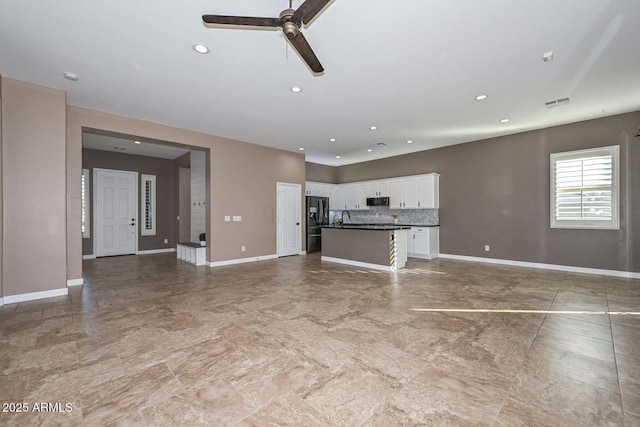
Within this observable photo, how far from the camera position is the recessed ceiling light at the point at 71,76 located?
138 inches

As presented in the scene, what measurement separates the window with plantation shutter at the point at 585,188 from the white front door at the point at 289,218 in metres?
5.85

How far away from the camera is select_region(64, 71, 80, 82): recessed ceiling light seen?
138 inches

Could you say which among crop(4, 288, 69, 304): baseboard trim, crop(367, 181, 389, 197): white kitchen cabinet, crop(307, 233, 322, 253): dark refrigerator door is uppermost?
crop(367, 181, 389, 197): white kitchen cabinet

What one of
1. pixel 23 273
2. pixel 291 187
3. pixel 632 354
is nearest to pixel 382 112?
pixel 291 187

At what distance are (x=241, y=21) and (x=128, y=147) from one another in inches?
265

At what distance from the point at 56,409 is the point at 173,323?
1.30 meters

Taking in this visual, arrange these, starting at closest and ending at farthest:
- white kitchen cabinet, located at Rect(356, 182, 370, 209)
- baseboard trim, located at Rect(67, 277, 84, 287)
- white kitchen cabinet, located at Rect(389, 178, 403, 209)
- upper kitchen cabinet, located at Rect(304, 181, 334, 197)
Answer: baseboard trim, located at Rect(67, 277, 84, 287) → white kitchen cabinet, located at Rect(389, 178, 403, 209) → white kitchen cabinet, located at Rect(356, 182, 370, 209) → upper kitchen cabinet, located at Rect(304, 181, 334, 197)

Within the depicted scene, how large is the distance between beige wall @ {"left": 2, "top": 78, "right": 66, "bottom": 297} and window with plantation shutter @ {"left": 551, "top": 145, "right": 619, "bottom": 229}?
8608 mm

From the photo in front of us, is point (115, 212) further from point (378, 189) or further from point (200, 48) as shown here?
point (378, 189)

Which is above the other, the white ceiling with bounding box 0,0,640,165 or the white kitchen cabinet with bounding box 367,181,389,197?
the white ceiling with bounding box 0,0,640,165

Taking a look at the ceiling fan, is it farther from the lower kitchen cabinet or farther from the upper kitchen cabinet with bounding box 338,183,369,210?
the upper kitchen cabinet with bounding box 338,183,369,210

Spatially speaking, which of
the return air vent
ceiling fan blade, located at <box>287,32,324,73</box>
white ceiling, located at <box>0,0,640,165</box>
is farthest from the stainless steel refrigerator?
ceiling fan blade, located at <box>287,32,324,73</box>

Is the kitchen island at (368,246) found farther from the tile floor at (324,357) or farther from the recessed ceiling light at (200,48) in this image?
the recessed ceiling light at (200,48)

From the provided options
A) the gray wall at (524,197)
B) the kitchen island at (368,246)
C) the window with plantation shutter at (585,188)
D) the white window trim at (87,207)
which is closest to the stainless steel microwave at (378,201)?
the gray wall at (524,197)
